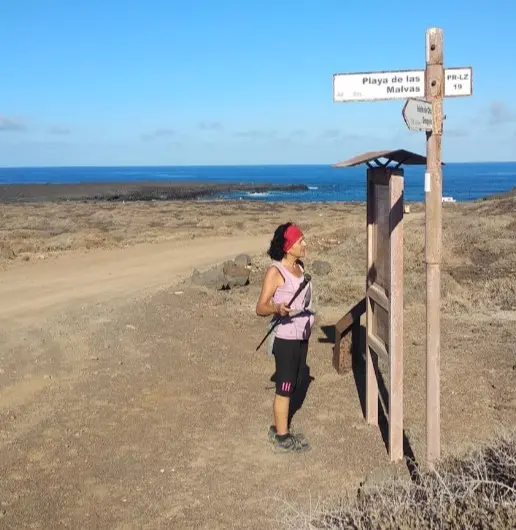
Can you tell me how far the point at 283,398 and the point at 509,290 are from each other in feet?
23.3

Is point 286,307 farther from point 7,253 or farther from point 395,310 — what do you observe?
point 7,253

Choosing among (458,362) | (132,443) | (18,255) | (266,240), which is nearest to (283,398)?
(132,443)

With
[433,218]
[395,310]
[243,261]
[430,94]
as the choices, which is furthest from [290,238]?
[243,261]

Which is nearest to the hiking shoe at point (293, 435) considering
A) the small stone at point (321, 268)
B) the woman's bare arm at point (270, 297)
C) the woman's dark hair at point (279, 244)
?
the woman's bare arm at point (270, 297)

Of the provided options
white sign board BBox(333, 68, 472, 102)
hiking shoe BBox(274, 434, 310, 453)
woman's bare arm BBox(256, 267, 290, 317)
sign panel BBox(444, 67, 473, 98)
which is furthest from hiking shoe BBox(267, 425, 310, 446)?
sign panel BBox(444, 67, 473, 98)

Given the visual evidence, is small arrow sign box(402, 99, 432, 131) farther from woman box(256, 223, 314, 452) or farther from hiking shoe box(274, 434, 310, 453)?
hiking shoe box(274, 434, 310, 453)

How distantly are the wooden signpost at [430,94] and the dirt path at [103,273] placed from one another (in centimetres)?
764

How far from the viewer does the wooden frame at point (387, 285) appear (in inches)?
201

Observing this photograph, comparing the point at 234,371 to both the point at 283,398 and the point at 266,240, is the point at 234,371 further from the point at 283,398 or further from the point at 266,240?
the point at 266,240

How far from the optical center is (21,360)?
841cm

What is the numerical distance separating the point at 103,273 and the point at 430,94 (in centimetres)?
1138

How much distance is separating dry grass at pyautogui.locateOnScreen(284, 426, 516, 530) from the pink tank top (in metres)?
1.72

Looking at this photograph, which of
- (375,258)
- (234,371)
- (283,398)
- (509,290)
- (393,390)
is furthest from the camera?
(509,290)

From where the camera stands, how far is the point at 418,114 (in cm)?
421
